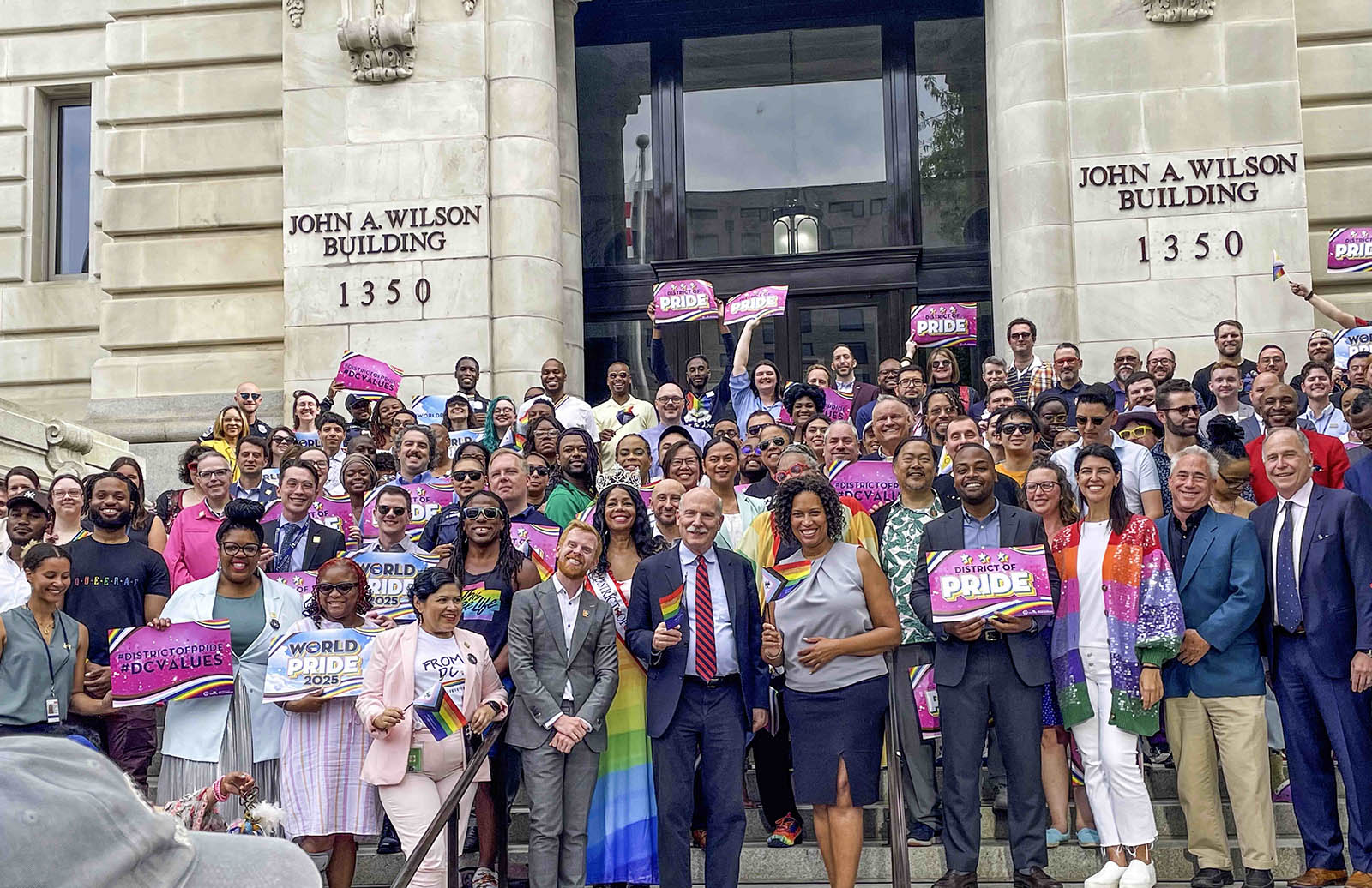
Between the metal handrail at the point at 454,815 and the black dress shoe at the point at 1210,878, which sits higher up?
the metal handrail at the point at 454,815

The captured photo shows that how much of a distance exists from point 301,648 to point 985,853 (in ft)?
13.1

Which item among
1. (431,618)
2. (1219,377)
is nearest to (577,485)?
(431,618)

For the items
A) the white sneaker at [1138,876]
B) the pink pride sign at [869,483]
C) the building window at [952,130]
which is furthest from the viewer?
the building window at [952,130]

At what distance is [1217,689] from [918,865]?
191cm

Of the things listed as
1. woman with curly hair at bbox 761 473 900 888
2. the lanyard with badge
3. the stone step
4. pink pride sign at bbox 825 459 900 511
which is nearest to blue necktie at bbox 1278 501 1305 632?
the stone step

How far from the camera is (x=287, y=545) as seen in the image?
10.0 meters

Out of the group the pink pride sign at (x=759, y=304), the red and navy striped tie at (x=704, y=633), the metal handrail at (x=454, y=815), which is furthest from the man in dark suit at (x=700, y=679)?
the pink pride sign at (x=759, y=304)

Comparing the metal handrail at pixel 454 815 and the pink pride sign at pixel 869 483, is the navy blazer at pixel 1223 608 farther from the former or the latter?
the metal handrail at pixel 454 815

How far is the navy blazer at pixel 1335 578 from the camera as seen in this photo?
8016mm

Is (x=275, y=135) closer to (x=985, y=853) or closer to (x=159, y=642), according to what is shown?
(x=159, y=642)

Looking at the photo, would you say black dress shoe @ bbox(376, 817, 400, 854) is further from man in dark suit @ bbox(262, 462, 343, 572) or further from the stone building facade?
the stone building facade

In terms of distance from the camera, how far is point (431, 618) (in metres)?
8.09

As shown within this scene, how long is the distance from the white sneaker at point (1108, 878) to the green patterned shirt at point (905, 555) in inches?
61.1

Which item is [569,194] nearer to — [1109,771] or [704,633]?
[704,633]
